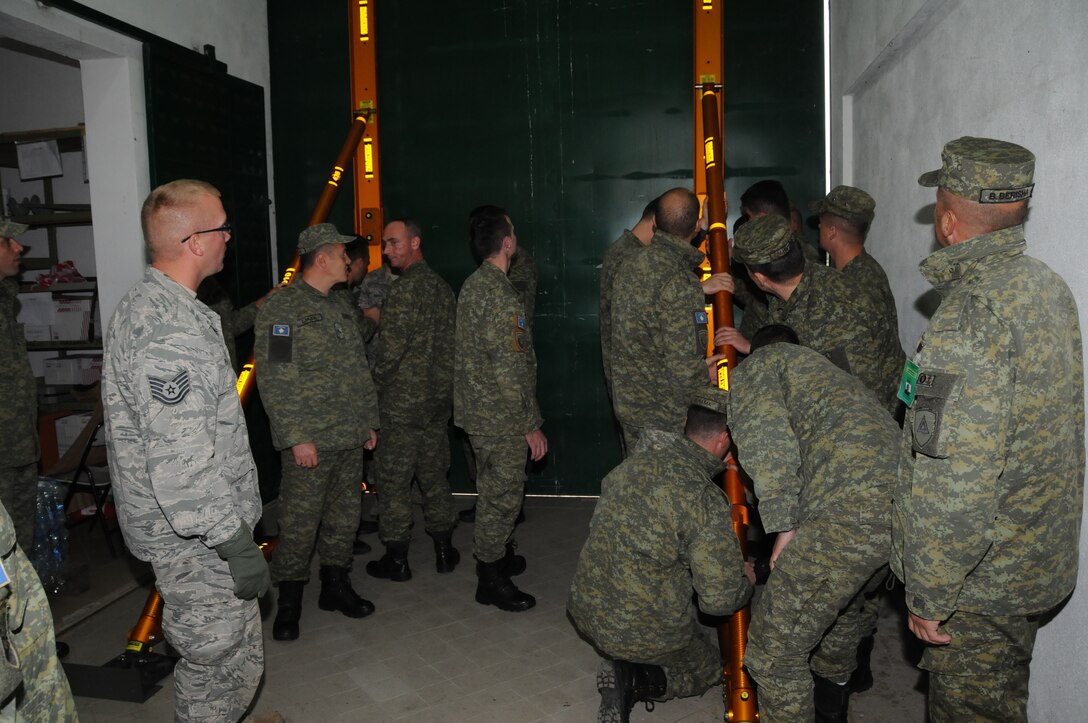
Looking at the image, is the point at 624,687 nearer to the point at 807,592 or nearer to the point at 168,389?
the point at 807,592

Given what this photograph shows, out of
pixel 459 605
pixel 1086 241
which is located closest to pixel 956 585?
pixel 1086 241

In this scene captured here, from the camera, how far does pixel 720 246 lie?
3.80 meters

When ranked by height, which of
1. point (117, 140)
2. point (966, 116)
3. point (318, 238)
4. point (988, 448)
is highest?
point (117, 140)

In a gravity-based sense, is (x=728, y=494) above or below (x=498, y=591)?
above

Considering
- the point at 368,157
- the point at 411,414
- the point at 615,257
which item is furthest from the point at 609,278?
the point at 368,157

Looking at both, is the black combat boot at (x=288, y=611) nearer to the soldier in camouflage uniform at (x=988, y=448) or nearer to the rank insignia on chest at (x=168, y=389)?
the rank insignia on chest at (x=168, y=389)

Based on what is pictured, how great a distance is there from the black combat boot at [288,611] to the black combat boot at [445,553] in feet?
2.90

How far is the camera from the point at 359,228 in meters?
Result: 5.65

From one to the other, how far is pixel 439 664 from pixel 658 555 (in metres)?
1.33

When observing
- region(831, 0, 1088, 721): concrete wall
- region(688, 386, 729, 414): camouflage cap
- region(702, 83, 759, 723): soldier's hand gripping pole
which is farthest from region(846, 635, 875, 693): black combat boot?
region(688, 386, 729, 414): camouflage cap

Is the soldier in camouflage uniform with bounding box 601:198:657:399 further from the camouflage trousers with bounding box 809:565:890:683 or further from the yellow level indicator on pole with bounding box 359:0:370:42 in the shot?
→ the yellow level indicator on pole with bounding box 359:0:370:42

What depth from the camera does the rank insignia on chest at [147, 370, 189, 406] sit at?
7.10ft

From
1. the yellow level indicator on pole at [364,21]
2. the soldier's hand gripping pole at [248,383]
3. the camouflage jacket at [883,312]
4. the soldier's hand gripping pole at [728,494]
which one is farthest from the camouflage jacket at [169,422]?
the yellow level indicator on pole at [364,21]

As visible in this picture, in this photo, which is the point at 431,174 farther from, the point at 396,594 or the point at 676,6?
the point at 396,594
